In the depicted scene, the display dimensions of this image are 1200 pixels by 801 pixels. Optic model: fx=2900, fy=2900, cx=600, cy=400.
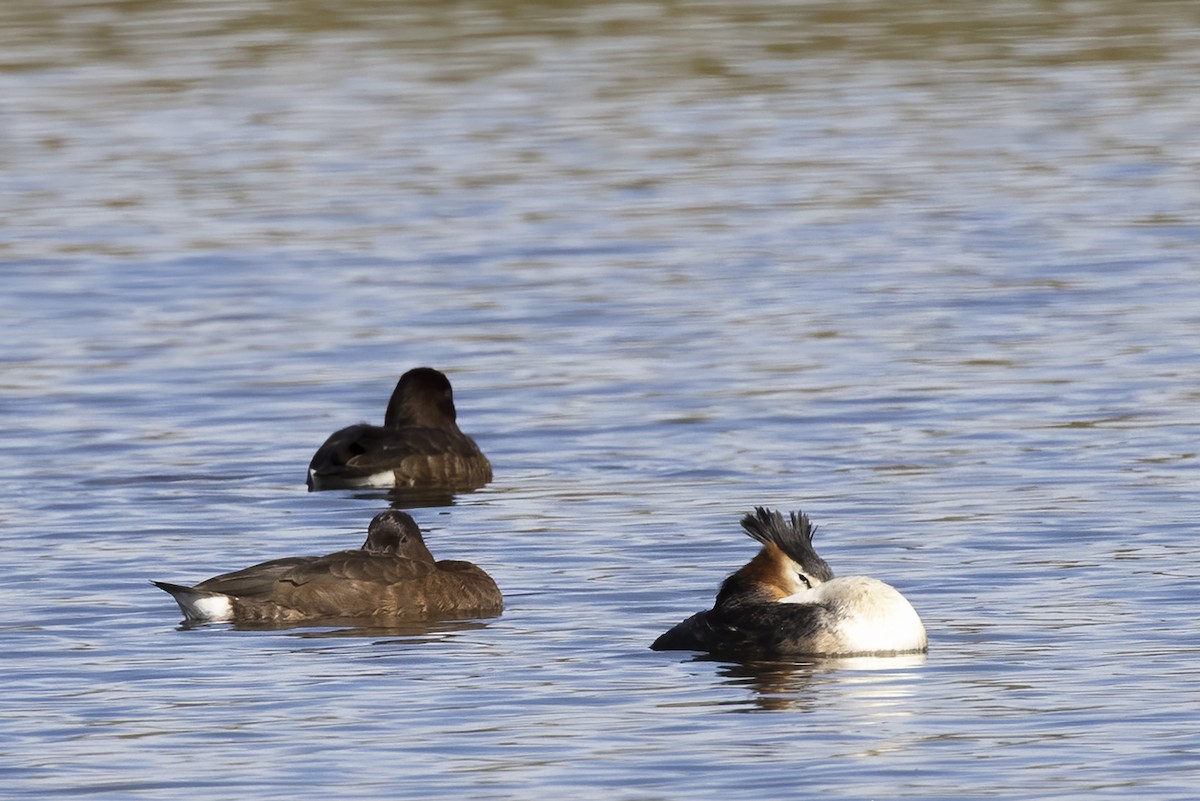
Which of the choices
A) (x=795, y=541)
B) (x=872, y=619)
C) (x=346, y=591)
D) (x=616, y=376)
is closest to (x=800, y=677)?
(x=872, y=619)

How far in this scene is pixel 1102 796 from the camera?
959 cm

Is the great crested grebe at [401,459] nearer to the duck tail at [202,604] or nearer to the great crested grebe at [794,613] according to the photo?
the duck tail at [202,604]

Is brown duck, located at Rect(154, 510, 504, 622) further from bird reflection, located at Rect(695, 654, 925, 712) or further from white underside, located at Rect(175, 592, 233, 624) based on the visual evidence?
bird reflection, located at Rect(695, 654, 925, 712)

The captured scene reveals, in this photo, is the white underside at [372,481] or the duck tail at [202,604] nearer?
the duck tail at [202,604]

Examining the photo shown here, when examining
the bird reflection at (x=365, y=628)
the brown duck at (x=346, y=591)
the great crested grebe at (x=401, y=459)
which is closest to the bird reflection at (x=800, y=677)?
the bird reflection at (x=365, y=628)

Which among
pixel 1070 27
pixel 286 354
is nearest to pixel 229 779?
pixel 286 354

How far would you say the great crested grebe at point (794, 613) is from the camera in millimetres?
11977

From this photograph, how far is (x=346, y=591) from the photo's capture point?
13273 millimetres

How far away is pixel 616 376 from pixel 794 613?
304 inches

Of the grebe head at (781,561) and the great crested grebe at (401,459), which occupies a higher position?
the grebe head at (781,561)

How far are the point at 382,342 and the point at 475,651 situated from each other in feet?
30.9

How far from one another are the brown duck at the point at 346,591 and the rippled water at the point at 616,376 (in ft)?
0.57

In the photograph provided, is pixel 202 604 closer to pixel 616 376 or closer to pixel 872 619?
pixel 872 619

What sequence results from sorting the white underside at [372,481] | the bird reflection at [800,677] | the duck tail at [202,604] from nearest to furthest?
1. the bird reflection at [800,677]
2. the duck tail at [202,604]
3. the white underside at [372,481]
